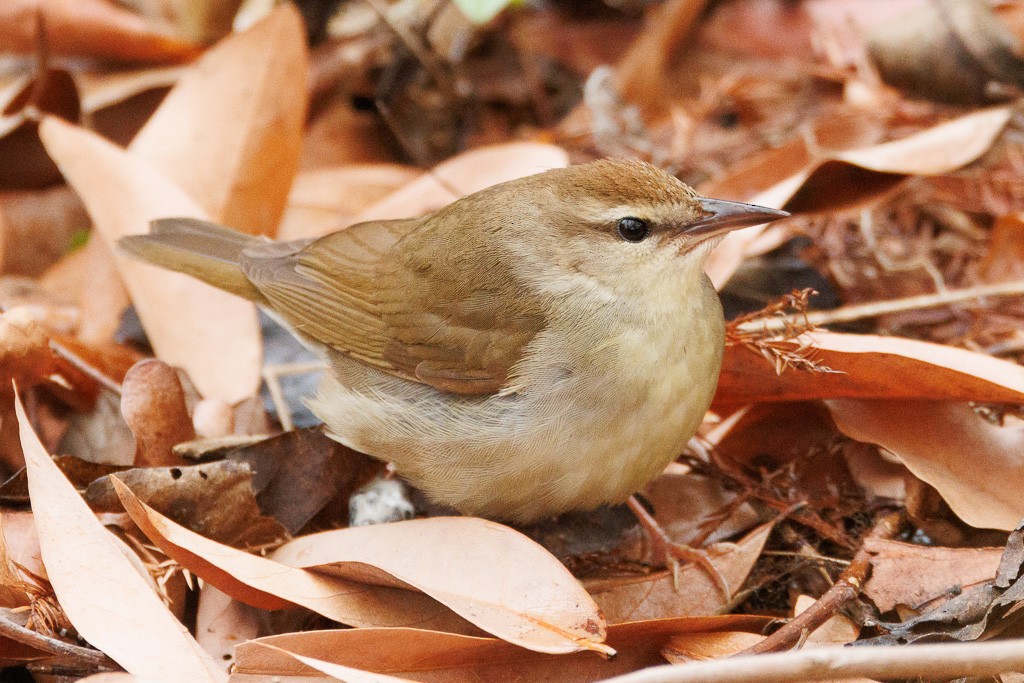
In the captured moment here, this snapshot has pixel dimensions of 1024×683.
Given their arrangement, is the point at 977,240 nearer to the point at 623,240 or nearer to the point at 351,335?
the point at 623,240

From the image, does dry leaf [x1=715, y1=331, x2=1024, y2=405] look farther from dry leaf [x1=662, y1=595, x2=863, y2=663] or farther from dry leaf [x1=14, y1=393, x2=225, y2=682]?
dry leaf [x1=14, y1=393, x2=225, y2=682]

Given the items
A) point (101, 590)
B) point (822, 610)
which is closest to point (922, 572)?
point (822, 610)

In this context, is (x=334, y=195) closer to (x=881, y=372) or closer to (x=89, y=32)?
(x=89, y=32)

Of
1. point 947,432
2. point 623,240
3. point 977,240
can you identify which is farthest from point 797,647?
point 977,240

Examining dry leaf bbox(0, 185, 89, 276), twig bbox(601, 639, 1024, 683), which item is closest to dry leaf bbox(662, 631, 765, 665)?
twig bbox(601, 639, 1024, 683)

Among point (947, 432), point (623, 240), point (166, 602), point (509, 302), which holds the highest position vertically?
point (623, 240)

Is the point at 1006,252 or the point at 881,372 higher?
the point at 1006,252
